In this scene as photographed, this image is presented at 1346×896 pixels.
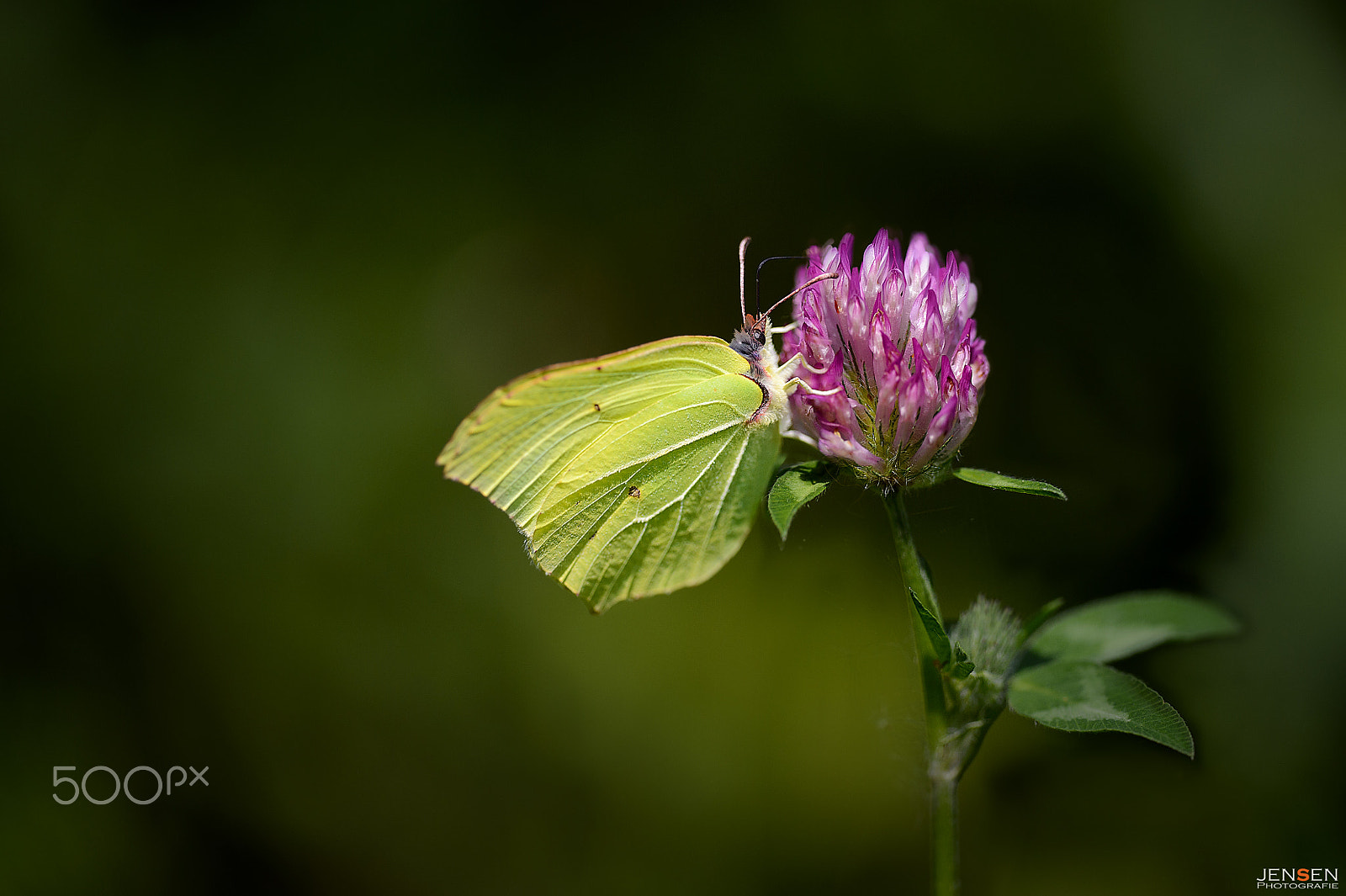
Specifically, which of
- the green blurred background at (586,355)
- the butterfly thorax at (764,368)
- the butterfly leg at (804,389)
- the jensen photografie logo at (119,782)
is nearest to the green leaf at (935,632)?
the butterfly leg at (804,389)

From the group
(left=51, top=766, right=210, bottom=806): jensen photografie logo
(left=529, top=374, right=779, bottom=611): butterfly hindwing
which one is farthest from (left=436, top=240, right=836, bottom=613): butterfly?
(left=51, top=766, right=210, bottom=806): jensen photografie logo

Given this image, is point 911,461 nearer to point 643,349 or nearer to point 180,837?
point 643,349

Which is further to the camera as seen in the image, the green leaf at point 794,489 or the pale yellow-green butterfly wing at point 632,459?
the pale yellow-green butterfly wing at point 632,459

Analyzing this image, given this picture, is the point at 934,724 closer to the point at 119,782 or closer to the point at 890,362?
the point at 890,362

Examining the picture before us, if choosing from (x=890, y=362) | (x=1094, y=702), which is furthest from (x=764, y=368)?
(x=1094, y=702)

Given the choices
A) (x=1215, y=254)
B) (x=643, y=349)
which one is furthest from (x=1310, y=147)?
(x=643, y=349)

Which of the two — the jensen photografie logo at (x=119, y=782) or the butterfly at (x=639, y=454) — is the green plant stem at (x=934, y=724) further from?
the jensen photografie logo at (x=119, y=782)

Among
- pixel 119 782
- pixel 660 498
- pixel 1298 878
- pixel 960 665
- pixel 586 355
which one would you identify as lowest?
pixel 1298 878
